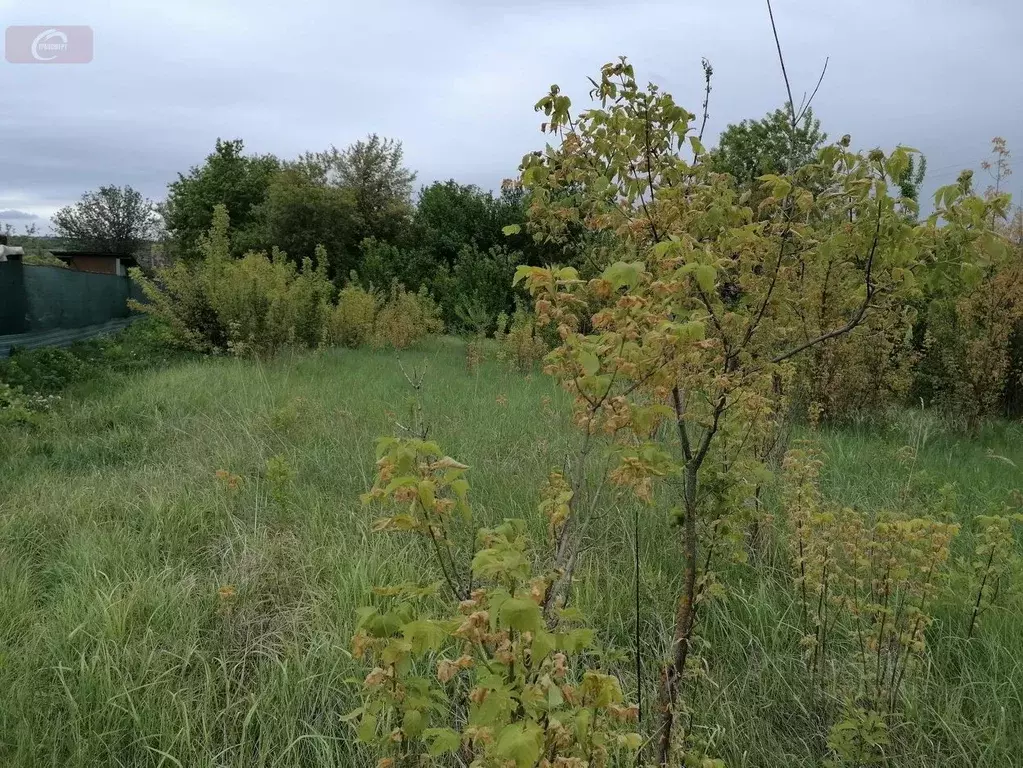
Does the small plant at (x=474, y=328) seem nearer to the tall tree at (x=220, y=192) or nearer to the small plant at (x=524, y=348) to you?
the small plant at (x=524, y=348)

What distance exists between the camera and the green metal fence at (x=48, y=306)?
837 centimetres

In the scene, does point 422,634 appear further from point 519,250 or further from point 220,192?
point 220,192

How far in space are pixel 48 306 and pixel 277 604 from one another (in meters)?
9.58

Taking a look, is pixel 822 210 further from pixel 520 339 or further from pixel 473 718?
pixel 520 339

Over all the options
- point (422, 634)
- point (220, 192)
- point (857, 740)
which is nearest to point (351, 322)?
point (857, 740)

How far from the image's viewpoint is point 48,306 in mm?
9719

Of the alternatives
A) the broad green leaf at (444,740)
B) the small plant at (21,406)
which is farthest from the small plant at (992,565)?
the small plant at (21,406)

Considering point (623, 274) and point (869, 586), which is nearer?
point (623, 274)

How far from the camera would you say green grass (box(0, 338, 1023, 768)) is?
1.89 m

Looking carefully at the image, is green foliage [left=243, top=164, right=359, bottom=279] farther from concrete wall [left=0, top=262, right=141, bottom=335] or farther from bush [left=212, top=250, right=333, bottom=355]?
bush [left=212, top=250, right=333, bottom=355]

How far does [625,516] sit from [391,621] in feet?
7.05

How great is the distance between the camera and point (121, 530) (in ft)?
10.2

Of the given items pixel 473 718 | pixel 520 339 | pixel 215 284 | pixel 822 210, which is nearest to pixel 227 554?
pixel 473 718

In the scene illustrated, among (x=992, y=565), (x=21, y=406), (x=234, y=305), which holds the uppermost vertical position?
(x=234, y=305)
